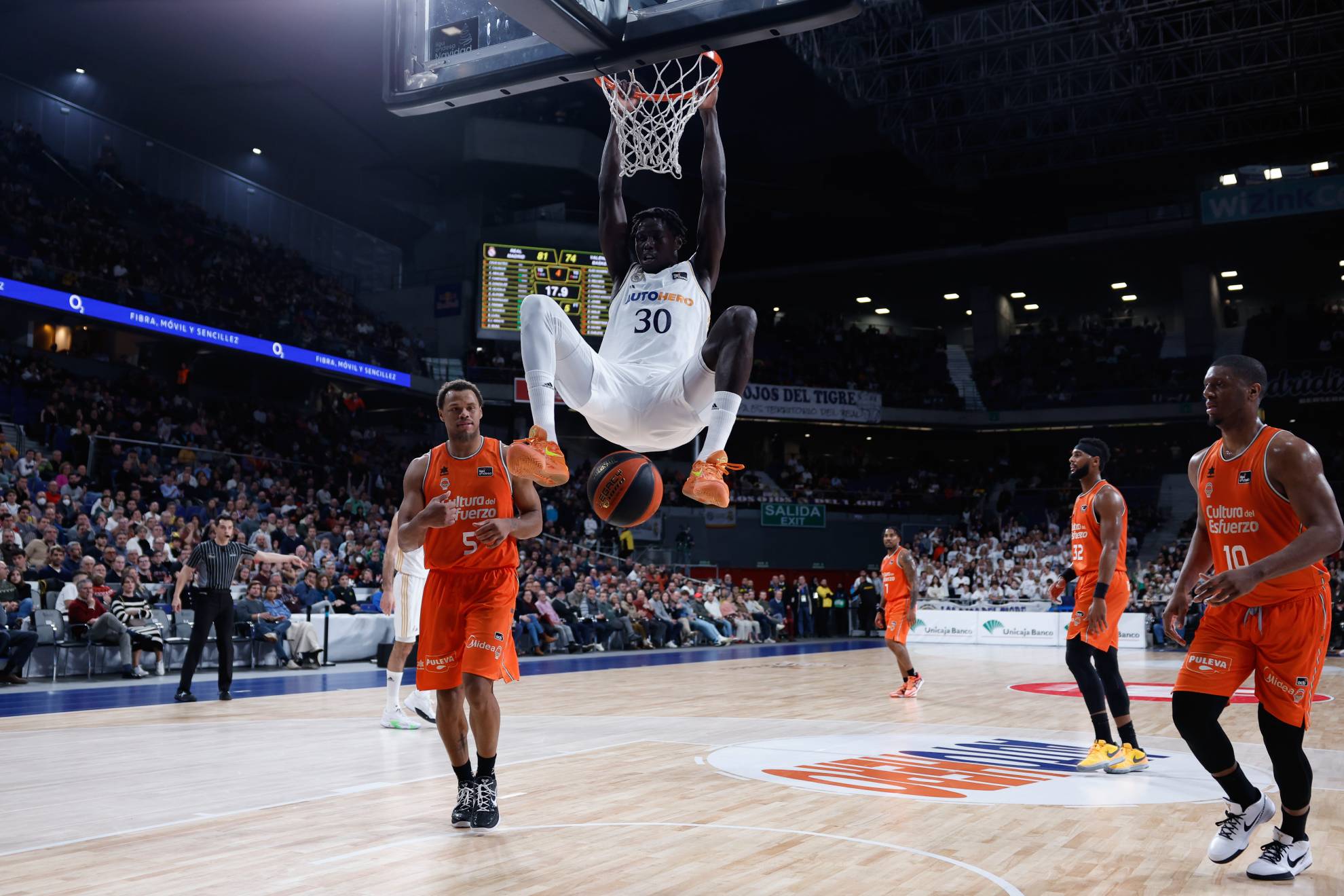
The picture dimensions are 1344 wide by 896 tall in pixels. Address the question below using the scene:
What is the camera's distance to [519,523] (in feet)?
16.4

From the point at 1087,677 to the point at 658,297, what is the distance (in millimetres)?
3992

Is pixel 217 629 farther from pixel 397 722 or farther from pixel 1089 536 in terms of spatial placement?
pixel 1089 536

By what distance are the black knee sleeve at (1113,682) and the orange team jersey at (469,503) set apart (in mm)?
3925

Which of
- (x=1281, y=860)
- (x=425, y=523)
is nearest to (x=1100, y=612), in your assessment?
(x=1281, y=860)

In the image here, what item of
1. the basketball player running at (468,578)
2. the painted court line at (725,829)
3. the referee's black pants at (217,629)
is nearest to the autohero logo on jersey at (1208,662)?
the painted court line at (725,829)

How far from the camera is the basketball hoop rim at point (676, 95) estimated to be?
516 cm

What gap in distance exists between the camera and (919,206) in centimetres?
3147

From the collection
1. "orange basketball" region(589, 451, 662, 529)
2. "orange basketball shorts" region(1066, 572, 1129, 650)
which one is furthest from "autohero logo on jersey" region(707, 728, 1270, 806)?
"orange basketball" region(589, 451, 662, 529)

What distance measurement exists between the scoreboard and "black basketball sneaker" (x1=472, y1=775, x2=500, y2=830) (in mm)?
18715

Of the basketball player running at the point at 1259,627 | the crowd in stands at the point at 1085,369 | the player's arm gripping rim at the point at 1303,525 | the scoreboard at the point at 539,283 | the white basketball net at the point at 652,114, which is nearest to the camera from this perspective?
the player's arm gripping rim at the point at 1303,525

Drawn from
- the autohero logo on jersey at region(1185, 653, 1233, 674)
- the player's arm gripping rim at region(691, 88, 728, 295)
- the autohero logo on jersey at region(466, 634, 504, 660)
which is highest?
the player's arm gripping rim at region(691, 88, 728, 295)

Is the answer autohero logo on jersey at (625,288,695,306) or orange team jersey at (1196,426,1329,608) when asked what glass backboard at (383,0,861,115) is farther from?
orange team jersey at (1196,426,1329,608)

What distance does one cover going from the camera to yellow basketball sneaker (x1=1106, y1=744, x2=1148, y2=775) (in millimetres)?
6707

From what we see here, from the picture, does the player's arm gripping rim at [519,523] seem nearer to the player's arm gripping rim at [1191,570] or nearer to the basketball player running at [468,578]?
the basketball player running at [468,578]
